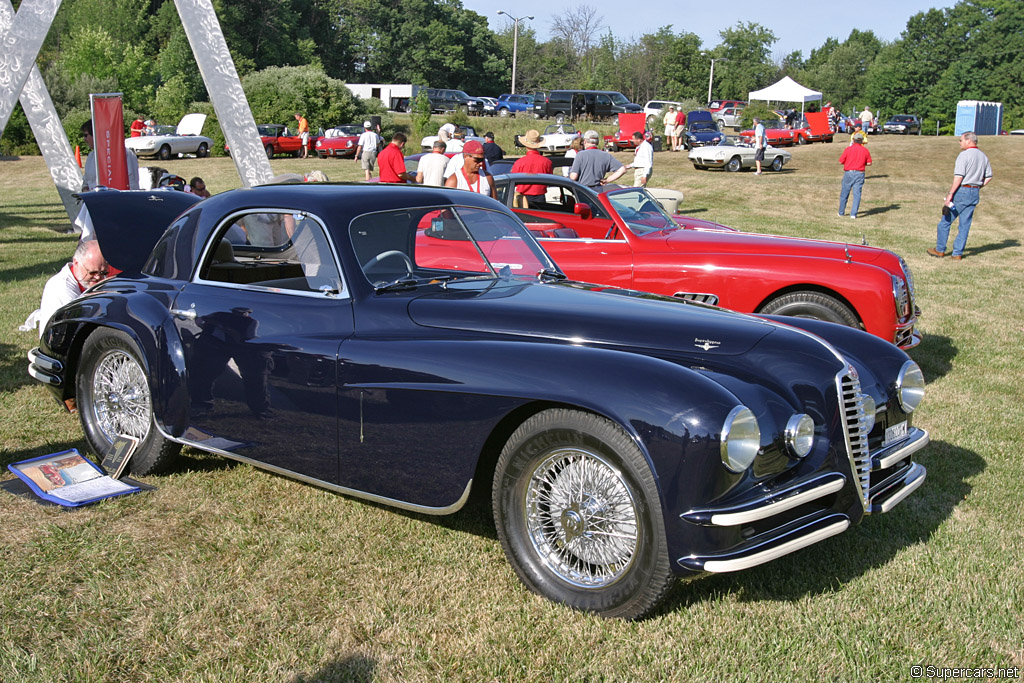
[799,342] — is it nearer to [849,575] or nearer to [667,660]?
[849,575]

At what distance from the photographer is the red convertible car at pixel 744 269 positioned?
679 centimetres

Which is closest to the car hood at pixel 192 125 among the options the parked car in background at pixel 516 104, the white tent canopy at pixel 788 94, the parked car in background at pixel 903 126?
the parked car in background at pixel 516 104

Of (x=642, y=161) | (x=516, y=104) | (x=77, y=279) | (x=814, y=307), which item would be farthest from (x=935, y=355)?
(x=516, y=104)

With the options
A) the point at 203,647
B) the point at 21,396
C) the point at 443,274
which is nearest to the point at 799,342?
the point at 443,274

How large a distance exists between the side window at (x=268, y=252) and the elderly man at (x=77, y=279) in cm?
202

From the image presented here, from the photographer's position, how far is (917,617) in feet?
11.2

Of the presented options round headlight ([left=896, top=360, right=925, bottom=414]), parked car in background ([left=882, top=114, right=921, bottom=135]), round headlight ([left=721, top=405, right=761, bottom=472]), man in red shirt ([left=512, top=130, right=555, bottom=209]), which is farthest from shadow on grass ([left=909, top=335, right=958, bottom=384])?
parked car in background ([left=882, top=114, right=921, bottom=135])

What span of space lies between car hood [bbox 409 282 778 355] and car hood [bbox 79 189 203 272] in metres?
2.40

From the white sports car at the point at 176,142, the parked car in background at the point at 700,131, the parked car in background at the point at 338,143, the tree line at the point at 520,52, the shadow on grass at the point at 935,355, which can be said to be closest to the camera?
the shadow on grass at the point at 935,355

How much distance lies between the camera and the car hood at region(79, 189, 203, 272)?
539cm

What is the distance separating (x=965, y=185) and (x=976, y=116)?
55423mm

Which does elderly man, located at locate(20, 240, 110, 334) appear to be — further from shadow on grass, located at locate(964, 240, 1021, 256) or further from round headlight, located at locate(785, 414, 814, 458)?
shadow on grass, located at locate(964, 240, 1021, 256)

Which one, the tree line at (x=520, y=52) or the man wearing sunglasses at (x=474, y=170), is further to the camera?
the tree line at (x=520, y=52)

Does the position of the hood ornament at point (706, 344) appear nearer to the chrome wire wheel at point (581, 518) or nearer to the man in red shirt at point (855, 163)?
the chrome wire wheel at point (581, 518)
